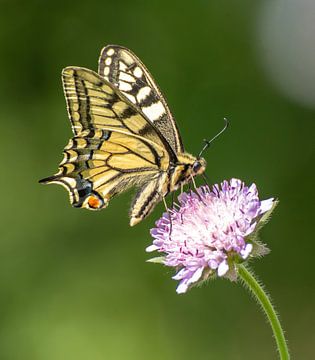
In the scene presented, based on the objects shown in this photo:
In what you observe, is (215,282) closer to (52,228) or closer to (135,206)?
(52,228)

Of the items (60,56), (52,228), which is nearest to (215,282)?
(52,228)

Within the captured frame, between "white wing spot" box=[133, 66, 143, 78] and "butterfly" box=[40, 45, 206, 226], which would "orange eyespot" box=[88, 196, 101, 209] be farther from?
"white wing spot" box=[133, 66, 143, 78]

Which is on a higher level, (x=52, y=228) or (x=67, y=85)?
(x=67, y=85)

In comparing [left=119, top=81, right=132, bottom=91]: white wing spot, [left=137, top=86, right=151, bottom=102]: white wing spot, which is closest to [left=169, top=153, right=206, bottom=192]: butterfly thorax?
[left=137, top=86, right=151, bottom=102]: white wing spot

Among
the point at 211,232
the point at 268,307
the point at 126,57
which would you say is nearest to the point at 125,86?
the point at 126,57

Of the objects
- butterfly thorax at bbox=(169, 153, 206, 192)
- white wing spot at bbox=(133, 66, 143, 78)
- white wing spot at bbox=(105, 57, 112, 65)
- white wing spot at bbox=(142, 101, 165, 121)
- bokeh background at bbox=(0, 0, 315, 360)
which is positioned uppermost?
white wing spot at bbox=(105, 57, 112, 65)

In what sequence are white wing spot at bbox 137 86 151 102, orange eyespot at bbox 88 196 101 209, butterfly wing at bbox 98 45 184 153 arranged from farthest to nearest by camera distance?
white wing spot at bbox 137 86 151 102, butterfly wing at bbox 98 45 184 153, orange eyespot at bbox 88 196 101 209

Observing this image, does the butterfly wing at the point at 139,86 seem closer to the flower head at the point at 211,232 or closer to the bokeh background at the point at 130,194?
the flower head at the point at 211,232
